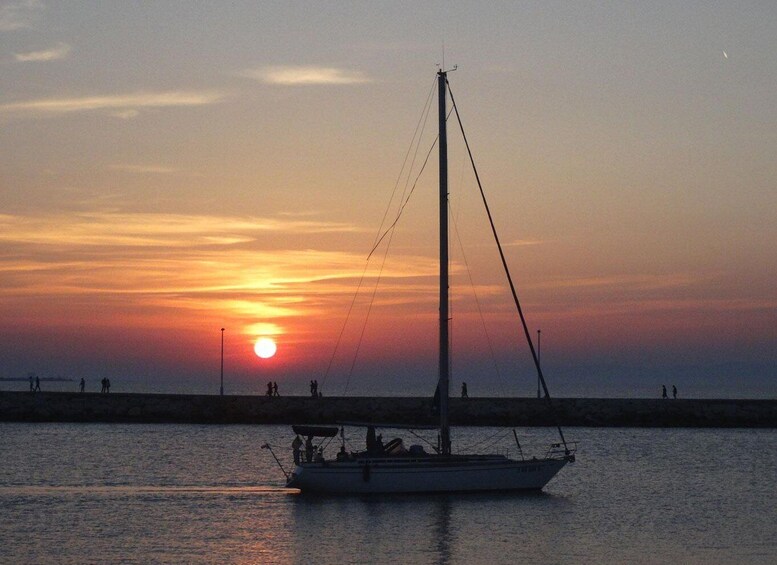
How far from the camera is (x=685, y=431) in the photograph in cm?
7731

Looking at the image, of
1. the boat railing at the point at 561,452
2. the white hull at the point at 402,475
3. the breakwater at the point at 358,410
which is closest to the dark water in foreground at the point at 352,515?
the white hull at the point at 402,475

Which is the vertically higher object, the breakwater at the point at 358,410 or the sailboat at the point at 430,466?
the breakwater at the point at 358,410

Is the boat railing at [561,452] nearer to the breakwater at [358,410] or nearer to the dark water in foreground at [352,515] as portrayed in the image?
the dark water in foreground at [352,515]

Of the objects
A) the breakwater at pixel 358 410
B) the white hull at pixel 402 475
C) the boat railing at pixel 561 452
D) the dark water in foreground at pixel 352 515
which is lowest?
the dark water in foreground at pixel 352 515

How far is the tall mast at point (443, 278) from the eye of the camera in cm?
4044

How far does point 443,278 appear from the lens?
4075 cm

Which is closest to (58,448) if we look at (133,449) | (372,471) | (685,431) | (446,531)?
(133,449)

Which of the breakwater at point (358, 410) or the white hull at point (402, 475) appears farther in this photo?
the breakwater at point (358, 410)

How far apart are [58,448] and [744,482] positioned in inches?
1345

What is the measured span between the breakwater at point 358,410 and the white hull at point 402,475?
35.9m

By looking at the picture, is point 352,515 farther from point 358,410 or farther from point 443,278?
point 358,410

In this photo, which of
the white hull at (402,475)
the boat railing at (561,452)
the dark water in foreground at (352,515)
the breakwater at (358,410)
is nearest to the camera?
the dark water in foreground at (352,515)

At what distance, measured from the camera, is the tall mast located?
40.4 metres

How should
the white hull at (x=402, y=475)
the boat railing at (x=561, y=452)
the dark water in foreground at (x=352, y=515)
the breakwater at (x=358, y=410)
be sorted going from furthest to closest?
the breakwater at (x=358, y=410) < the boat railing at (x=561, y=452) < the white hull at (x=402, y=475) < the dark water in foreground at (x=352, y=515)
